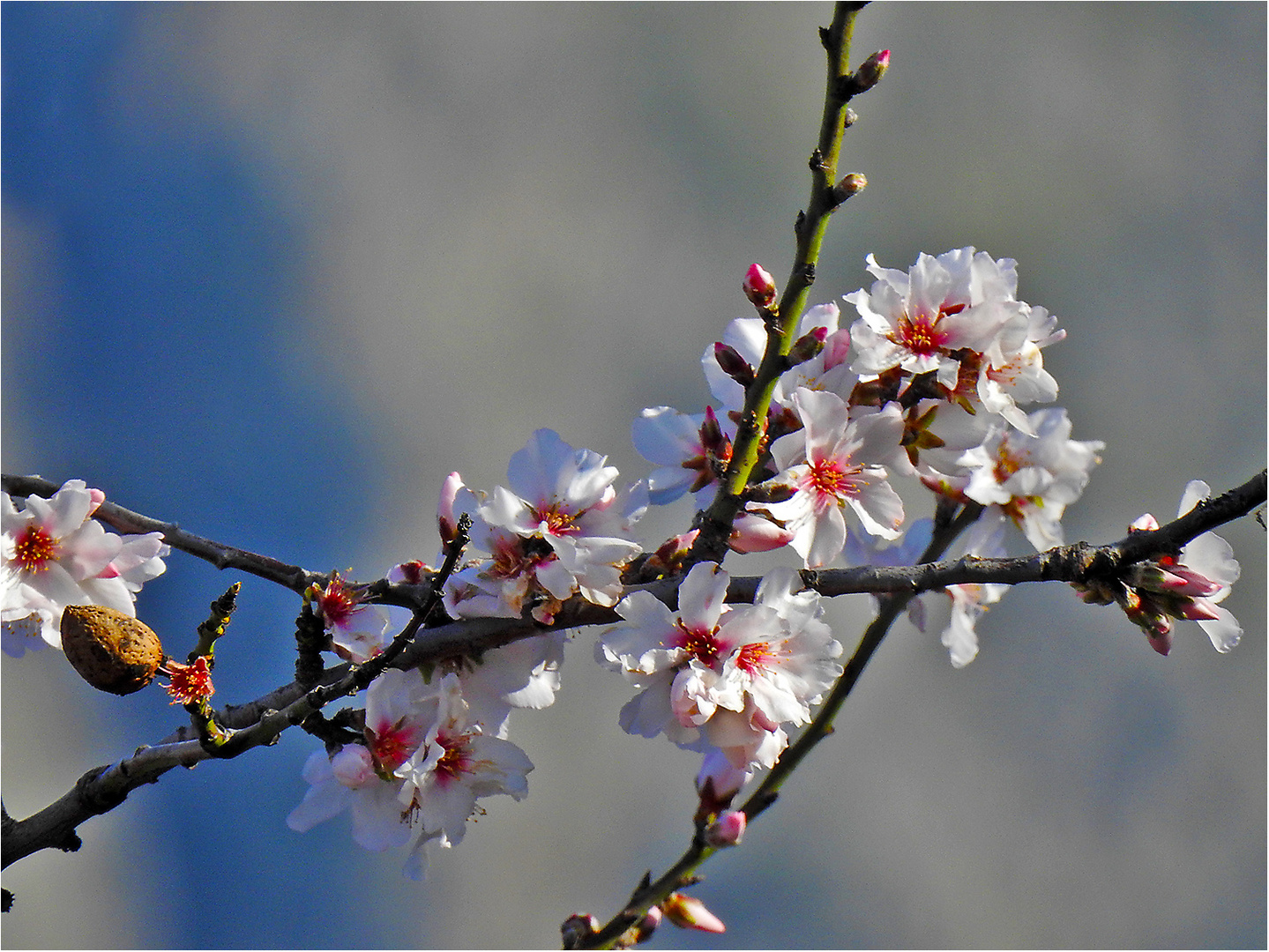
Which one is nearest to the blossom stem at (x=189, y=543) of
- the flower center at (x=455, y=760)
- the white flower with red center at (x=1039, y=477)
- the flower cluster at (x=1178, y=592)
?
the flower center at (x=455, y=760)

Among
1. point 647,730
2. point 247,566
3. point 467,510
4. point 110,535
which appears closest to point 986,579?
point 647,730

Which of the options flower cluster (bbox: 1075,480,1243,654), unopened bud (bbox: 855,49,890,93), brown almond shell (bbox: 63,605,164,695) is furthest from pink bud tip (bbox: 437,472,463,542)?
flower cluster (bbox: 1075,480,1243,654)

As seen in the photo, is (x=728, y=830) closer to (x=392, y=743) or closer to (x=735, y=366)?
(x=392, y=743)

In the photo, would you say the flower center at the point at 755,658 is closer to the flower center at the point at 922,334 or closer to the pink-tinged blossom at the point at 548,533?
the pink-tinged blossom at the point at 548,533

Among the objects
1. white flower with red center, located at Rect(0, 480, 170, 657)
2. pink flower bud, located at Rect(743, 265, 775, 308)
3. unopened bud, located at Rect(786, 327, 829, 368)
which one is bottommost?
white flower with red center, located at Rect(0, 480, 170, 657)

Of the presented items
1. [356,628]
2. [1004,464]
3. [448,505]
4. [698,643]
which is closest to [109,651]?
[356,628]

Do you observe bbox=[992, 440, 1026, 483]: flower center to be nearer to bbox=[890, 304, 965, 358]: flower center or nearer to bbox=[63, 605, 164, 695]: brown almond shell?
bbox=[890, 304, 965, 358]: flower center
